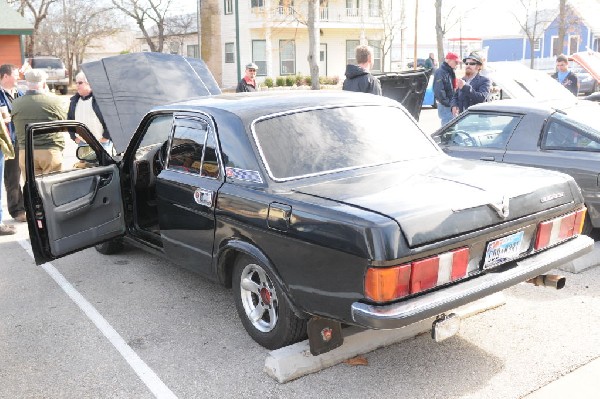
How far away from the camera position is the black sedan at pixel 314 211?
123 inches

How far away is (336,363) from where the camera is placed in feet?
12.4

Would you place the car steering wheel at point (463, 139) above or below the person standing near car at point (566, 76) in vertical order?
below

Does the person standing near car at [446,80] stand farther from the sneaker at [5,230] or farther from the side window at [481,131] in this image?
the sneaker at [5,230]

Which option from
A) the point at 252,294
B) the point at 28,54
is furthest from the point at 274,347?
the point at 28,54

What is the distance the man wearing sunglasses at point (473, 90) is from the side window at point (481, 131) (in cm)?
190

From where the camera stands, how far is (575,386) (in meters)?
3.49

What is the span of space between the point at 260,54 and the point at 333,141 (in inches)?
1335

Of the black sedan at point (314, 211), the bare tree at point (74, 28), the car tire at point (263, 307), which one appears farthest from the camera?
the bare tree at point (74, 28)

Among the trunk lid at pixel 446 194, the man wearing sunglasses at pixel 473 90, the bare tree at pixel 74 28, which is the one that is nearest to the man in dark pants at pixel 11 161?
the trunk lid at pixel 446 194

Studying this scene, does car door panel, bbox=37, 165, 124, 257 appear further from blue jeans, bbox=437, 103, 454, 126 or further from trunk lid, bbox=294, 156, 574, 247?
blue jeans, bbox=437, 103, 454, 126

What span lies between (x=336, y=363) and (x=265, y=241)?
A: 3.00 feet

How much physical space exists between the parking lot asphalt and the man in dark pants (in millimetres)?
2775

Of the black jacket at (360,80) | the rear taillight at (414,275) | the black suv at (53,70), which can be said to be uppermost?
the black suv at (53,70)

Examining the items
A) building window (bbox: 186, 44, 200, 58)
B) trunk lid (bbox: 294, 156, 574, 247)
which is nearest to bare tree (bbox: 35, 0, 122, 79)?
building window (bbox: 186, 44, 200, 58)
